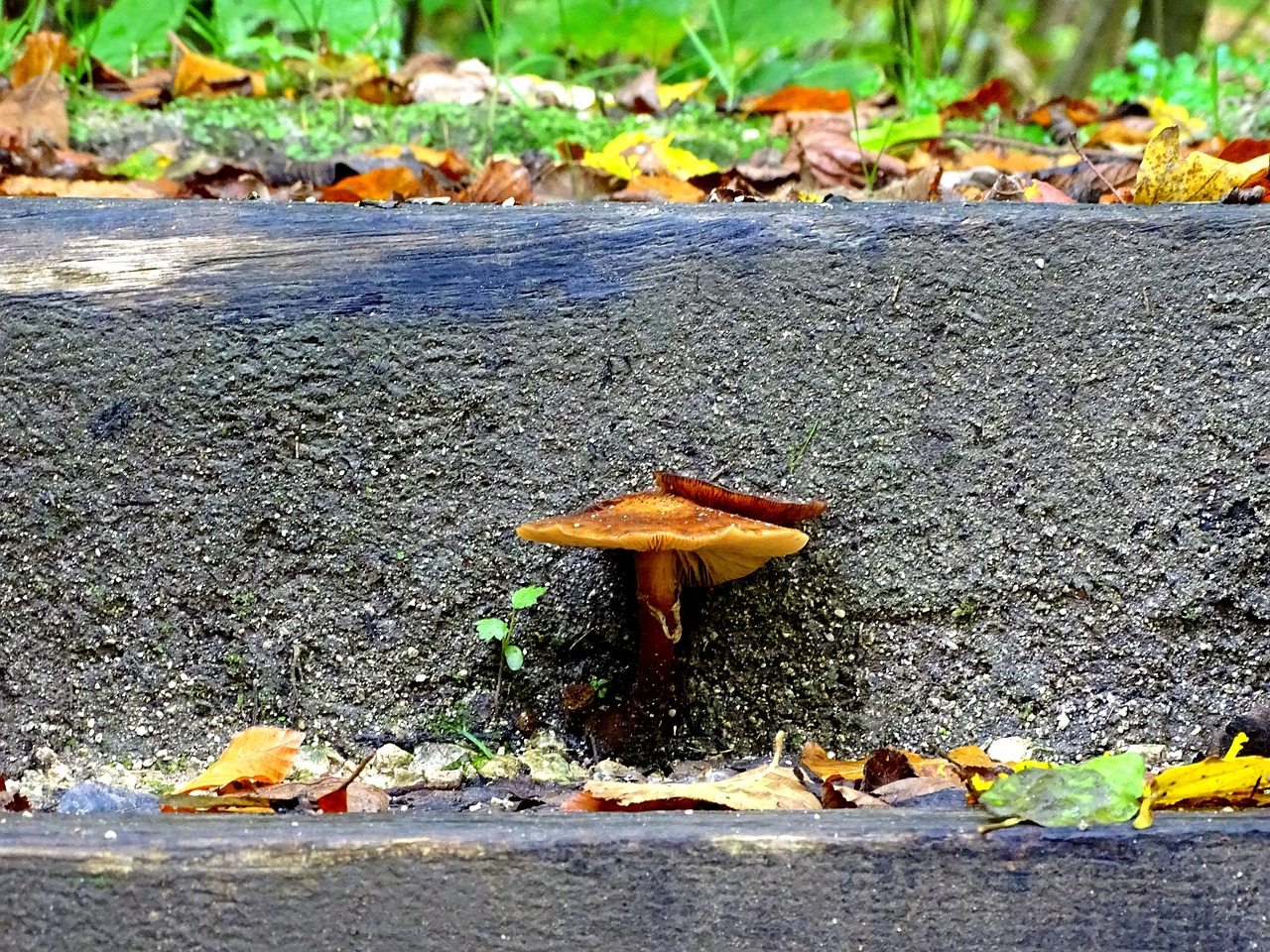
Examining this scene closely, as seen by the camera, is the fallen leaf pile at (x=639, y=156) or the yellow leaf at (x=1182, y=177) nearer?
the yellow leaf at (x=1182, y=177)

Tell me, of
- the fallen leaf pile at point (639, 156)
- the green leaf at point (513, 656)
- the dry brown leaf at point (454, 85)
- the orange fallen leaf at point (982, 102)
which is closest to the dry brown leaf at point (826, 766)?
the green leaf at point (513, 656)

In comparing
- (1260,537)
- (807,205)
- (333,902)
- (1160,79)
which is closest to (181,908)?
(333,902)

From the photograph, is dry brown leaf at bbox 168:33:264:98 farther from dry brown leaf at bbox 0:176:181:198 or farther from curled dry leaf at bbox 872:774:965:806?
curled dry leaf at bbox 872:774:965:806

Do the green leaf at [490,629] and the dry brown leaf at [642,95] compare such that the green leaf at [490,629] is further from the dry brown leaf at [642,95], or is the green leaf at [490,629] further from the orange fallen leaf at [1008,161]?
the dry brown leaf at [642,95]

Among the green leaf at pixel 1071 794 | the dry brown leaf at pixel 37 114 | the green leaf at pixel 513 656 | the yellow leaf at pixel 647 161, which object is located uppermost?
the dry brown leaf at pixel 37 114

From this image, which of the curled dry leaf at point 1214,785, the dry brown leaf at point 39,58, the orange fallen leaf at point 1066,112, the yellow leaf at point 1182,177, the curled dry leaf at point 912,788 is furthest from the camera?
the orange fallen leaf at point 1066,112

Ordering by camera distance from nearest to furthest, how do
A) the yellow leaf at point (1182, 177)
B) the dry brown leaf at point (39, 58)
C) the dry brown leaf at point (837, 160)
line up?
the yellow leaf at point (1182, 177)
the dry brown leaf at point (837, 160)
the dry brown leaf at point (39, 58)

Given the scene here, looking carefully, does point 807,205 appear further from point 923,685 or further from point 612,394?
point 923,685

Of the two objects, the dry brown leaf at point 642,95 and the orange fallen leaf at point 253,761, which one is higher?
the dry brown leaf at point 642,95
